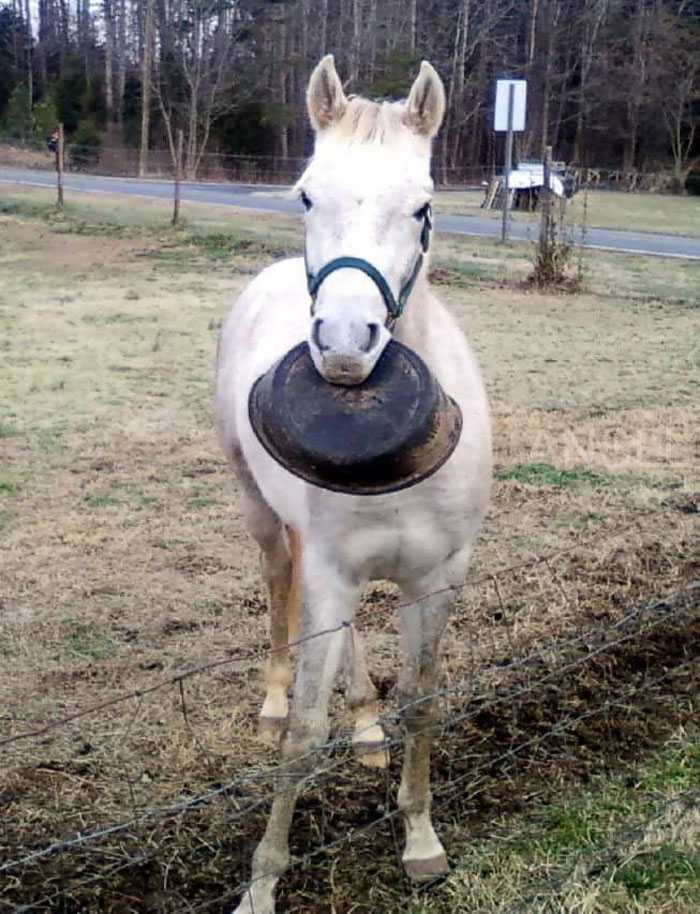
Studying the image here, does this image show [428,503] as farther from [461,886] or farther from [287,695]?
[287,695]

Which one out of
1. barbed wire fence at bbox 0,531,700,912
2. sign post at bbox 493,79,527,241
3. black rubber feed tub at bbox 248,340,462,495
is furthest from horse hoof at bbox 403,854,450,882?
sign post at bbox 493,79,527,241

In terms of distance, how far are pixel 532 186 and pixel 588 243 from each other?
23.4 feet

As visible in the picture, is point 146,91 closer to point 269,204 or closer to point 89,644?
point 269,204

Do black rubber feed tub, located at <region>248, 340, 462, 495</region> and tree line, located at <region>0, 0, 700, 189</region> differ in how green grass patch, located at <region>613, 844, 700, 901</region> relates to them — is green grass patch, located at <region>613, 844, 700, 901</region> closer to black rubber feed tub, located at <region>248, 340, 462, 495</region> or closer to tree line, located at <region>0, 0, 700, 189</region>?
black rubber feed tub, located at <region>248, 340, 462, 495</region>

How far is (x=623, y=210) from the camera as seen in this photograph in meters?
27.6

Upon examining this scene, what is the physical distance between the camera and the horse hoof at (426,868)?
3.05 metres

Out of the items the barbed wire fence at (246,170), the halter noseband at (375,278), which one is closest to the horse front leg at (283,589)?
the halter noseband at (375,278)

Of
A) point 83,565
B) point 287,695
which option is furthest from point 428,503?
point 83,565

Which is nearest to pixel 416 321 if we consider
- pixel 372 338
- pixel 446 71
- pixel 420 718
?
pixel 372 338

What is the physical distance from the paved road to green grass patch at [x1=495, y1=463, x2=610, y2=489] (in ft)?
23.5

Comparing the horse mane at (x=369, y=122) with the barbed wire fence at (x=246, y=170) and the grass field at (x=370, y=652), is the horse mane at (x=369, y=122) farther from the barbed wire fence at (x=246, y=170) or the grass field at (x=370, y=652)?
the barbed wire fence at (x=246, y=170)

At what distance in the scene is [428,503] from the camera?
2.87 m

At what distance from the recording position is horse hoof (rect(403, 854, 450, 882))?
3055 mm

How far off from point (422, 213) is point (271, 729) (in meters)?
2.00
